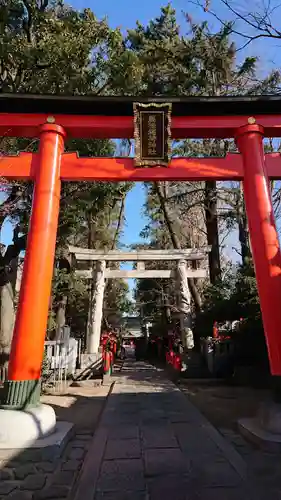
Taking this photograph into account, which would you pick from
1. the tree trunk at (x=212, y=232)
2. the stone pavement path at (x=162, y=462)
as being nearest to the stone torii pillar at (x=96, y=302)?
the tree trunk at (x=212, y=232)

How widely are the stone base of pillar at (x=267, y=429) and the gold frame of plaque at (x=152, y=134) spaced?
14.4 feet

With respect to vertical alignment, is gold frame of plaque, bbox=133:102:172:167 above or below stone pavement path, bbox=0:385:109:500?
above

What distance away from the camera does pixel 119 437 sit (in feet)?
18.5

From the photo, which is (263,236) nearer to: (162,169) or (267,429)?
(162,169)

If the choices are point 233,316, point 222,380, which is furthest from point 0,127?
point 222,380

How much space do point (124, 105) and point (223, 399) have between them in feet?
23.9

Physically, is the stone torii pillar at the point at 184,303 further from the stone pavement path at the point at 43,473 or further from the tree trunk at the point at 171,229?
the stone pavement path at the point at 43,473

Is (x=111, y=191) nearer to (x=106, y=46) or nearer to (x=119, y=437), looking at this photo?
(x=106, y=46)

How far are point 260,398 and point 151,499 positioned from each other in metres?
6.32

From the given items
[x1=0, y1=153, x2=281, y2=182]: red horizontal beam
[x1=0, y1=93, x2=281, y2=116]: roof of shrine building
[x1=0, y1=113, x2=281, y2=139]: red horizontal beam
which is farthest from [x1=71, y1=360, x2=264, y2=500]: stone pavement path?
[x1=0, y1=93, x2=281, y2=116]: roof of shrine building

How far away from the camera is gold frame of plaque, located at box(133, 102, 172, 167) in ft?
22.0

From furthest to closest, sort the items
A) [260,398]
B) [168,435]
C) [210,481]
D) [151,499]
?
[260,398] → [168,435] → [210,481] → [151,499]

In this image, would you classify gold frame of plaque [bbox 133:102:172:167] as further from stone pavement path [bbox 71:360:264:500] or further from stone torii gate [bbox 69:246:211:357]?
stone torii gate [bbox 69:246:211:357]

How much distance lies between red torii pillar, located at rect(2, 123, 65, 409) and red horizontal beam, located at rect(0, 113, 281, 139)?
26 cm
